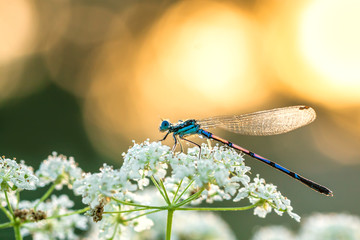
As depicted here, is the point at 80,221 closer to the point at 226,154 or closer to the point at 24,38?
the point at 226,154

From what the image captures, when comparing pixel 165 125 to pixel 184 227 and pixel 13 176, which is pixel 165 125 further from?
pixel 13 176

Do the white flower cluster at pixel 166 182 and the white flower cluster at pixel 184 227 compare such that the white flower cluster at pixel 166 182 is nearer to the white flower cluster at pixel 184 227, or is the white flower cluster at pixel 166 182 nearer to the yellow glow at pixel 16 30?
the white flower cluster at pixel 184 227

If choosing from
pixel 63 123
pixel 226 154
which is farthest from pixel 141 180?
pixel 63 123

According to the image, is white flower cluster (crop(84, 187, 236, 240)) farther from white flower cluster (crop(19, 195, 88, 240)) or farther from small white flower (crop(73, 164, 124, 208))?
small white flower (crop(73, 164, 124, 208))

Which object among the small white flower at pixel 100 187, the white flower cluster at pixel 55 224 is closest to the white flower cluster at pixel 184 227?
the white flower cluster at pixel 55 224

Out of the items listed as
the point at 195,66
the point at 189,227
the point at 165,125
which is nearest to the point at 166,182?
the point at 165,125

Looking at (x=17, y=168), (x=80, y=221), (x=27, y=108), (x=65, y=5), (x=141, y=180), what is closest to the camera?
(x=17, y=168)
